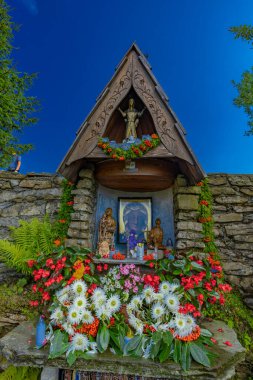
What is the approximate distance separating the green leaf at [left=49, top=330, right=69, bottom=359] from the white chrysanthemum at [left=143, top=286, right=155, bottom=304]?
996 millimetres

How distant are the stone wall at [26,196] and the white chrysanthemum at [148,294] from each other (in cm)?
288

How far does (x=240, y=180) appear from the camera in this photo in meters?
4.76

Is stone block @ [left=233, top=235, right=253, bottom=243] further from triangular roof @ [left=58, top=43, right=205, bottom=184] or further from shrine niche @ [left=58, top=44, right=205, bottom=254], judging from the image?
triangular roof @ [left=58, top=43, right=205, bottom=184]

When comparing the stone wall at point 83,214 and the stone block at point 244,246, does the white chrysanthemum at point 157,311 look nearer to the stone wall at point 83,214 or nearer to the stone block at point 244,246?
the stone wall at point 83,214

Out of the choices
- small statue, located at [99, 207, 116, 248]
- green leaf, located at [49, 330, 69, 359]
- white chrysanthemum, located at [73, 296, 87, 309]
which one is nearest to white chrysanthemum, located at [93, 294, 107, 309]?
white chrysanthemum, located at [73, 296, 87, 309]

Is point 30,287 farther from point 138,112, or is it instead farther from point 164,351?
point 138,112

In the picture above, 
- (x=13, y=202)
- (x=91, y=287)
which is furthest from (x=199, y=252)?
(x=13, y=202)

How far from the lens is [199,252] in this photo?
3.49 metres

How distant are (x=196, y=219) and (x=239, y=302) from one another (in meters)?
1.80

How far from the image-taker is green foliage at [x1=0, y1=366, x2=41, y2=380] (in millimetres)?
2965

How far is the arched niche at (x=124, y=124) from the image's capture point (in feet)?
13.3

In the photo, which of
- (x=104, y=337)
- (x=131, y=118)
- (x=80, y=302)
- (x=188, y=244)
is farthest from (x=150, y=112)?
(x=104, y=337)

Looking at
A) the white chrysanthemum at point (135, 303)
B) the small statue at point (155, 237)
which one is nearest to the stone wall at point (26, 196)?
the small statue at point (155, 237)

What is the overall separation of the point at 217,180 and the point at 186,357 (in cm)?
333
